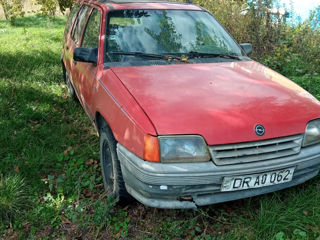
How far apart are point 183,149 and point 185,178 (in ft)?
0.63

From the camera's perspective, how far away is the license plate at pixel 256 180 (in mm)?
2383

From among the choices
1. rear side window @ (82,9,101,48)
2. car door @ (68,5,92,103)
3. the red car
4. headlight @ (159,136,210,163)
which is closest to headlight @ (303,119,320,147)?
the red car

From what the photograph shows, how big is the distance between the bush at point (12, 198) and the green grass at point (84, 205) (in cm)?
3

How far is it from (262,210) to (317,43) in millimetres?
4773

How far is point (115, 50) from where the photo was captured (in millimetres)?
3408

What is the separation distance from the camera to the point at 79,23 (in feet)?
15.6

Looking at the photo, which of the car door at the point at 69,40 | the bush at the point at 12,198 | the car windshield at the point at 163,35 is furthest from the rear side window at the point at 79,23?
the bush at the point at 12,198

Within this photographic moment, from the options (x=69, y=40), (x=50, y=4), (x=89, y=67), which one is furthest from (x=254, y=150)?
(x=50, y=4)

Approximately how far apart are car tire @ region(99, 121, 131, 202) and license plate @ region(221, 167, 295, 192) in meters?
0.84

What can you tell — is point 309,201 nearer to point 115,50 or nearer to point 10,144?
point 115,50

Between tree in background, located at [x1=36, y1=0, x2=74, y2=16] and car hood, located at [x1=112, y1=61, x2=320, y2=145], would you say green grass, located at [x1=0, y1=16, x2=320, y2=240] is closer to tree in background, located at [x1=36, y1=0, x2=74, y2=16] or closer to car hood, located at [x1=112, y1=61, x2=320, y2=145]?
car hood, located at [x1=112, y1=61, x2=320, y2=145]

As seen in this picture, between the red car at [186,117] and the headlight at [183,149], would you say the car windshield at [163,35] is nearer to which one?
the red car at [186,117]

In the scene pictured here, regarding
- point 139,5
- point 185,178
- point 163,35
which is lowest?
point 185,178

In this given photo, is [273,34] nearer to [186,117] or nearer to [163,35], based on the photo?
[163,35]
